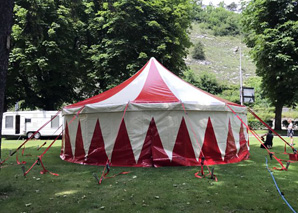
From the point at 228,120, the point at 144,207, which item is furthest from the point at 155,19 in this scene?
the point at 144,207

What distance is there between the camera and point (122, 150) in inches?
295

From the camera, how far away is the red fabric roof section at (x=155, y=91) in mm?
7541

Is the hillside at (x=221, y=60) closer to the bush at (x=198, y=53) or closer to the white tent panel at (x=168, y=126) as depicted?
the bush at (x=198, y=53)

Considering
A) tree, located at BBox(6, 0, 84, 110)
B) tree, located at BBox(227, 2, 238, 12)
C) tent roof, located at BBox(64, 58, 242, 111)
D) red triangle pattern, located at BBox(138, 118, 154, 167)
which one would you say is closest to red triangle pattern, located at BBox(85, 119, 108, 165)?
tent roof, located at BBox(64, 58, 242, 111)

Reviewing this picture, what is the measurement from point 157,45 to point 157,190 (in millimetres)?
14374

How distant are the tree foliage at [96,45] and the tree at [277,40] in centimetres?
527

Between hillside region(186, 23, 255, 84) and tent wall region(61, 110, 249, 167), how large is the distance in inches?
1970

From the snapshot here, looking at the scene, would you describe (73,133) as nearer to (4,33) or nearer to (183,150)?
(183,150)

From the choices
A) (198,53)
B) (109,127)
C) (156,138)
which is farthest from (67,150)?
(198,53)

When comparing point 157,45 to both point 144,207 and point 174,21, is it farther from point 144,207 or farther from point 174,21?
point 144,207

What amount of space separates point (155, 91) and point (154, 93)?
0.15 metres

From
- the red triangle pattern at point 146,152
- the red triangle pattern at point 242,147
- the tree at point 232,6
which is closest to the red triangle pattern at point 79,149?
the red triangle pattern at point 146,152

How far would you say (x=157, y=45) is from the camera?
1809 cm

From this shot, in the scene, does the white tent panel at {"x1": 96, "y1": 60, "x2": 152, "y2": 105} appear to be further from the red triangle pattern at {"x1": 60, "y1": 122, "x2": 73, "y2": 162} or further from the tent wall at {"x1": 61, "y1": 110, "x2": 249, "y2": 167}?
the red triangle pattern at {"x1": 60, "y1": 122, "x2": 73, "y2": 162}
